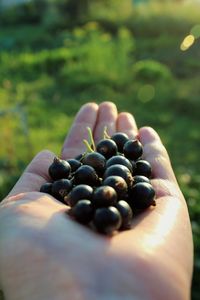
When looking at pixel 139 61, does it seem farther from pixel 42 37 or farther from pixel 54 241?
pixel 54 241

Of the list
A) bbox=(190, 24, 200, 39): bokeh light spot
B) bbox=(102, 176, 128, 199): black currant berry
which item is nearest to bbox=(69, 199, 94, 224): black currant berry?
bbox=(102, 176, 128, 199): black currant berry

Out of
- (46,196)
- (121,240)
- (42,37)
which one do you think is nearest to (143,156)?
(46,196)

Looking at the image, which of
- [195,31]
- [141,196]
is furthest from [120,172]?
[195,31]

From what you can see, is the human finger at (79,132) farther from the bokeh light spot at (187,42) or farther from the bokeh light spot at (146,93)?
the bokeh light spot at (187,42)

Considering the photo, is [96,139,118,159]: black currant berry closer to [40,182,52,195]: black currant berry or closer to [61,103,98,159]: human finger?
[40,182,52,195]: black currant berry

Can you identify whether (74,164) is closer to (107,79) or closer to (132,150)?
(132,150)
